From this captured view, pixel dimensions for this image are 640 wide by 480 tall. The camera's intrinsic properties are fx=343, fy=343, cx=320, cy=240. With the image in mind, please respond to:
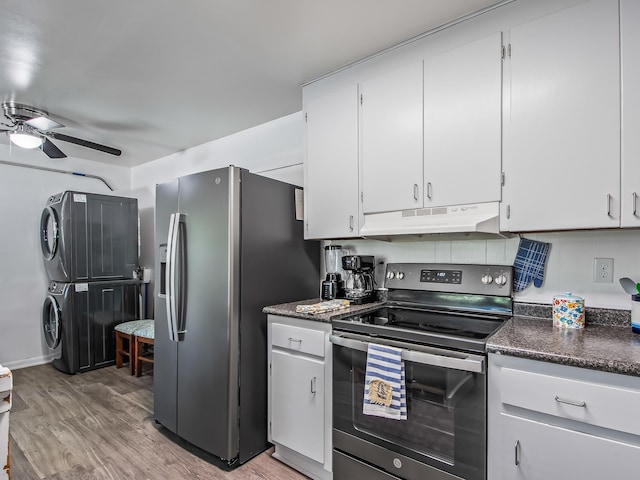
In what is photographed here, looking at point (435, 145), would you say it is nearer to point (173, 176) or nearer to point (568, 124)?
point (568, 124)

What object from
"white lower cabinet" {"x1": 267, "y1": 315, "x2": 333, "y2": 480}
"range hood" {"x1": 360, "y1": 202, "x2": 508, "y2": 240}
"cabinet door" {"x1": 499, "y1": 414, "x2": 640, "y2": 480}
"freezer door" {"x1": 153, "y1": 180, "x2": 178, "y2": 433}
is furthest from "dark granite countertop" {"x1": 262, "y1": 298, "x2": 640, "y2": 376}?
"freezer door" {"x1": 153, "y1": 180, "x2": 178, "y2": 433}

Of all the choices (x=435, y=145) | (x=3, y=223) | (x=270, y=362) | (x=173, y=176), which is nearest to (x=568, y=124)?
(x=435, y=145)

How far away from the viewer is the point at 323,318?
1.81 metres

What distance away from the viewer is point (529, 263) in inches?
71.7

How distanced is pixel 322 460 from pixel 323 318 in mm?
764

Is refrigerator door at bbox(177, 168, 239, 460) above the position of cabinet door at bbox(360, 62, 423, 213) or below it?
below

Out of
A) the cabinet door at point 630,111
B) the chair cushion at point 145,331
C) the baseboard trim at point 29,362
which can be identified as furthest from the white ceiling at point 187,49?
the baseboard trim at point 29,362

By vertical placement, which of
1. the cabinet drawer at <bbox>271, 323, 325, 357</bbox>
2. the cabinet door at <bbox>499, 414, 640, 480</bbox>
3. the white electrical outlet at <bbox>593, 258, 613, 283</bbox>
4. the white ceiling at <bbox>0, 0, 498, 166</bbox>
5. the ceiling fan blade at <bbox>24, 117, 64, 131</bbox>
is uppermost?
the white ceiling at <bbox>0, 0, 498, 166</bbox>

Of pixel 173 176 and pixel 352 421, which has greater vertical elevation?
pixel 173 176

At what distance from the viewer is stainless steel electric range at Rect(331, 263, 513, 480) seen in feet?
4.48

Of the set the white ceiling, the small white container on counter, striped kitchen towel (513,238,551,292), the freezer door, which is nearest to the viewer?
the small white container on counter

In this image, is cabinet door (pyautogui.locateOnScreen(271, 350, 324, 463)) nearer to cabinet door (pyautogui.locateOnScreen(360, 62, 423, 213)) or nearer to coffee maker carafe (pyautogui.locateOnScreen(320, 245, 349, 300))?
coffee maker carafe (pyautogui.locateOnScreen(320, 245, 349, 300))

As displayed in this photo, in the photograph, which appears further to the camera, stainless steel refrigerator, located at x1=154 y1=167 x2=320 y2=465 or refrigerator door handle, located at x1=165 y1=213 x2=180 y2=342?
refrigerator door handle, located at x1=165 y1=213 x2=180 y2=342

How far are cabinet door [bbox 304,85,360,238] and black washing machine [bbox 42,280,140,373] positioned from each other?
2.78 metres
